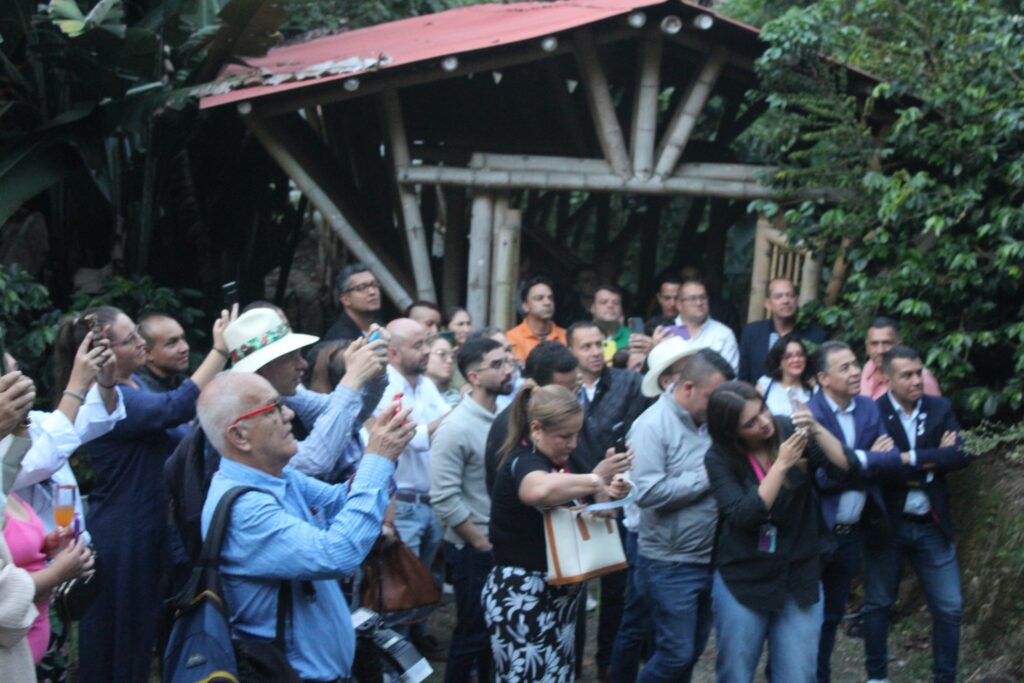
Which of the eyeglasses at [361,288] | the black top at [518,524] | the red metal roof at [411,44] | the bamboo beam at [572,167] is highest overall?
the red metal roof at [411,44]

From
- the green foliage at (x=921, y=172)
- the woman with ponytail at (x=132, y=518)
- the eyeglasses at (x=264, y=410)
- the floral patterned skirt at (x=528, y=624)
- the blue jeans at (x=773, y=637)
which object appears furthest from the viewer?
the green foliage at (x=921, y=172)

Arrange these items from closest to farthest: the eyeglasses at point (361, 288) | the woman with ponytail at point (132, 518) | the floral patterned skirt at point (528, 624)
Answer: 1. the floral patterned skirt at point (528, 624)
2. the woman with ponytail at point (132, 518)
3. the eyeglasses at point (361, 288)

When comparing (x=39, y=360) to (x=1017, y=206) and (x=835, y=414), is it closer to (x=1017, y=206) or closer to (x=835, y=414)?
(x=835, y=414)

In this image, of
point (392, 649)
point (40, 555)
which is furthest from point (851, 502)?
point (40, 555)

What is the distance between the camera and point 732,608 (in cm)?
524

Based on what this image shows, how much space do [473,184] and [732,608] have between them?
574cm

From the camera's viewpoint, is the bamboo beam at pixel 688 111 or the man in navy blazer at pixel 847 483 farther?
the bamboo beam at pixel 688 111

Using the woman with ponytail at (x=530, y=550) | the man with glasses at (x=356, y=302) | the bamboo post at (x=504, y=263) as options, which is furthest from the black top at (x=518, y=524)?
the bamboo post at (x=504, y=263)

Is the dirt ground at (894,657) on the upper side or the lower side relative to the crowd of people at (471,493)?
lower

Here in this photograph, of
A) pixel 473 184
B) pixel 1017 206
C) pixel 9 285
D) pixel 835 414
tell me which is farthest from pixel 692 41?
pixel 9 285

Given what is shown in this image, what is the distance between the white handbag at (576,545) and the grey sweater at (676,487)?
Answer: 1.86ft

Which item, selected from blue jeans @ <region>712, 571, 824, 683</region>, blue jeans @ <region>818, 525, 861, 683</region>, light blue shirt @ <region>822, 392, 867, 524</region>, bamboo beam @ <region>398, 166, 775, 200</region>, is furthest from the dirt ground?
bamboo beam @ <region>398, 166, 775, 200</region>

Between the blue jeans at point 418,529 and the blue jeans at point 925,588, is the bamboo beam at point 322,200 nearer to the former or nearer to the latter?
the blue jeans at point 418,529

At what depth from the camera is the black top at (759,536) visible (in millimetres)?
5152
